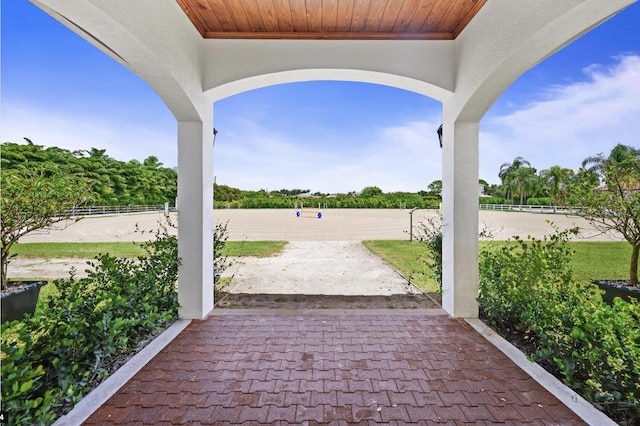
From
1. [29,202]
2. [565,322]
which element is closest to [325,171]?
[29,202]

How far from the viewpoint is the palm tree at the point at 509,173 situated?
2842 centimetres

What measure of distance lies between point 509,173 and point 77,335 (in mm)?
A: 35775

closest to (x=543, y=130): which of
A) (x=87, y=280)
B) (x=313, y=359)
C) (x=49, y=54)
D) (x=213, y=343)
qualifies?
(x=313, y=359)

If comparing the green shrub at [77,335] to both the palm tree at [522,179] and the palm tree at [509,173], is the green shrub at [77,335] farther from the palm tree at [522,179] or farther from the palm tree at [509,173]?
the palm tree at [509,173]

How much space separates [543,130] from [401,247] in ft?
15.9

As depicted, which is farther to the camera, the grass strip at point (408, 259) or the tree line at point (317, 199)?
the tree line at point (317, 199)

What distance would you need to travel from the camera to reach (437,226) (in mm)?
4082

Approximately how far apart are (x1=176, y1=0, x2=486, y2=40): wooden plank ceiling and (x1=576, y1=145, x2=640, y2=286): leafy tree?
7.10 feet

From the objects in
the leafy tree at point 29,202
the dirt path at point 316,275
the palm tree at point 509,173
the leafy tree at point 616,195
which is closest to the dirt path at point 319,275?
the dirt path at point 316,275

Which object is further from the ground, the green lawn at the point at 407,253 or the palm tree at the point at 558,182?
the palm tree at the point at 558,182

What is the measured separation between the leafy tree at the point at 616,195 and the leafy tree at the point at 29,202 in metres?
5.94

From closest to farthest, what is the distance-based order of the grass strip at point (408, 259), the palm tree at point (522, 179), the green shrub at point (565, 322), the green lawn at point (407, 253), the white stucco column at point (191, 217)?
the green shrub at point (565, 322), the white stucco column at point (191, 217), the green lawn at point (407, 253), the grass strip at point (408, 259), the palm tree at point (522, 179)

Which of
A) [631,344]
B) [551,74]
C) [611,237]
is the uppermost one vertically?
[551,74]

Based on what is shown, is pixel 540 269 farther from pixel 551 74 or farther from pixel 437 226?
pixel 551 74
